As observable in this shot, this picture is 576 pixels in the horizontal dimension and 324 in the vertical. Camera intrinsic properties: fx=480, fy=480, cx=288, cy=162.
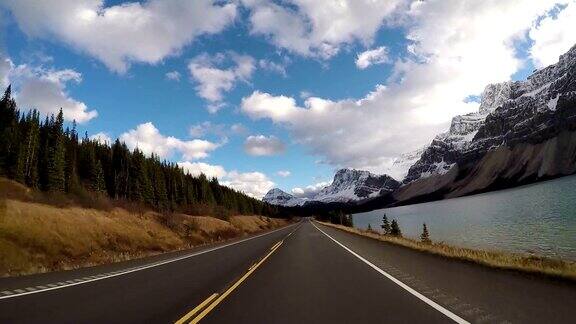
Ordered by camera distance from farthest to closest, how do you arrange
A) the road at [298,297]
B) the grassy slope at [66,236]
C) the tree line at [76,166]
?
the tree line at [76,166] < the grassy slope at [66,236] < the road at [298,297]

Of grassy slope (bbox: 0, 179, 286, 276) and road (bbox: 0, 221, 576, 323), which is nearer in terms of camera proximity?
road (bbox: 0, 221, 576, 323)

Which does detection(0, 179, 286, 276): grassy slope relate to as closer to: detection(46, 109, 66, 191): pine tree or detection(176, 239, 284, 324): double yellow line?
detection(176, 239, 284, 324): double yellow line

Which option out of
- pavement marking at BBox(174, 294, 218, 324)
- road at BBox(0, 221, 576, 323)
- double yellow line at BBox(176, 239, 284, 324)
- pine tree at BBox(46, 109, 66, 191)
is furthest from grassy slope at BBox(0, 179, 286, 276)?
pine tree at BBox(46, 109, 66, 191)

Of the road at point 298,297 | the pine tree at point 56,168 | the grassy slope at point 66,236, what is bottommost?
the road at point 298,297

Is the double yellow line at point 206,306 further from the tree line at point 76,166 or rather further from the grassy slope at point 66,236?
the tree line at point 76,166

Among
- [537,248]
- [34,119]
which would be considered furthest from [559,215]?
[34,119]

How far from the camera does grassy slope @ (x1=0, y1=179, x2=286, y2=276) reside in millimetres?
25797

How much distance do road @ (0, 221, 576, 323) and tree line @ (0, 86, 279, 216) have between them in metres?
46.5

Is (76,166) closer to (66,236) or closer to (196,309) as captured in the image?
(66,236)

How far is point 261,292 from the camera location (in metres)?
11.5

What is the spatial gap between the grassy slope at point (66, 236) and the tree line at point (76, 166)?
580 inches

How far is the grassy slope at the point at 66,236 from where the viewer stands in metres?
25.8

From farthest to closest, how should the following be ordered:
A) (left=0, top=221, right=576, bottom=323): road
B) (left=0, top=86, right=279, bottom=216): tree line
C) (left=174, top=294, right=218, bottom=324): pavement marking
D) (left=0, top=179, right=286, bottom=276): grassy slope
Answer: (left=0, top=86, right=279, bottom=216): tree line → (left=0, top=179, right=286, bottom=276): grassy slope → (left=0, top=221, right=576, bottom=323): road → (left=174, top=294, right=218, bottom=324): pavement marking

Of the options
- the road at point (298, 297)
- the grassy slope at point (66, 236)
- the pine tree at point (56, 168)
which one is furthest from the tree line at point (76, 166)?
the road at point (298, 297)
